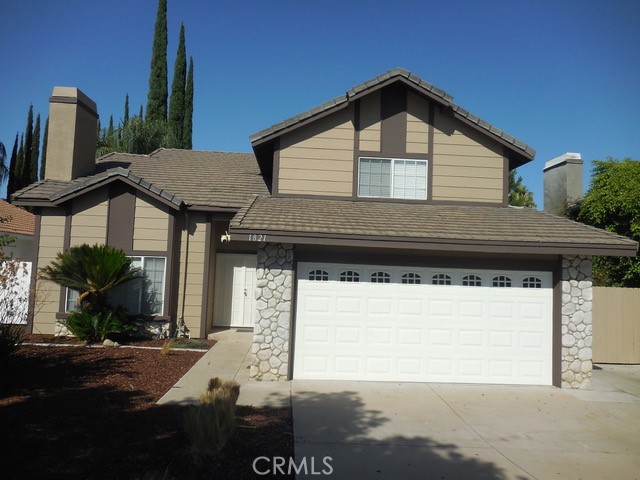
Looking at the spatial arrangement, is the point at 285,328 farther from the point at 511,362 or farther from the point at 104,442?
A: the point at 511,362

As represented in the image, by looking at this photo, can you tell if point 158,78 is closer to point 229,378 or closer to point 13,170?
point 13,170

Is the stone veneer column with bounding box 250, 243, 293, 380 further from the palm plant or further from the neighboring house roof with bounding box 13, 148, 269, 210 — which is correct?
the palm plant

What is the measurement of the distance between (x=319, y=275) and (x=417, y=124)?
183 inches

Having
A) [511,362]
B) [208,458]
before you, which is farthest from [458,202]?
[208,458]

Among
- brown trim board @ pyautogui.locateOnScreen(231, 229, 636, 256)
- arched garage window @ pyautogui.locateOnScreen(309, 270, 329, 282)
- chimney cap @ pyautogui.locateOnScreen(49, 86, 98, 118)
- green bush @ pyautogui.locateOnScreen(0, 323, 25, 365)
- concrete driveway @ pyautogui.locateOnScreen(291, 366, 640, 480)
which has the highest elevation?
chimney cap @ pyautogui.locateOnScreen(49, 86, 98, 118)

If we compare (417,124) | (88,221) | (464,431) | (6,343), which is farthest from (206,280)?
(464,431)

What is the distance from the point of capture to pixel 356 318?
851cm

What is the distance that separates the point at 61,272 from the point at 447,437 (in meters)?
8.78

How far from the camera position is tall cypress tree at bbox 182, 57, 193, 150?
1192 inches

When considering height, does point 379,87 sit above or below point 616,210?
above

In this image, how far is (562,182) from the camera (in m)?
14.4

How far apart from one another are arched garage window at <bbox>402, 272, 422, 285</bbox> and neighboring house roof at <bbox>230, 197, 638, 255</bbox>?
80 centimetres

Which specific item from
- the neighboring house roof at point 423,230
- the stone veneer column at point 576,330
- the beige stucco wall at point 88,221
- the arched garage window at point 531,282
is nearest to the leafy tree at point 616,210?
the neighboring house roof at point 423,230

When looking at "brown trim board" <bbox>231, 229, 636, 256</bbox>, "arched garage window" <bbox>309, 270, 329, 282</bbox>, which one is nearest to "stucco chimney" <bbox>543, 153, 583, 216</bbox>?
"brown trim board" <bbox>231, 229, 636, 256</bbox>
